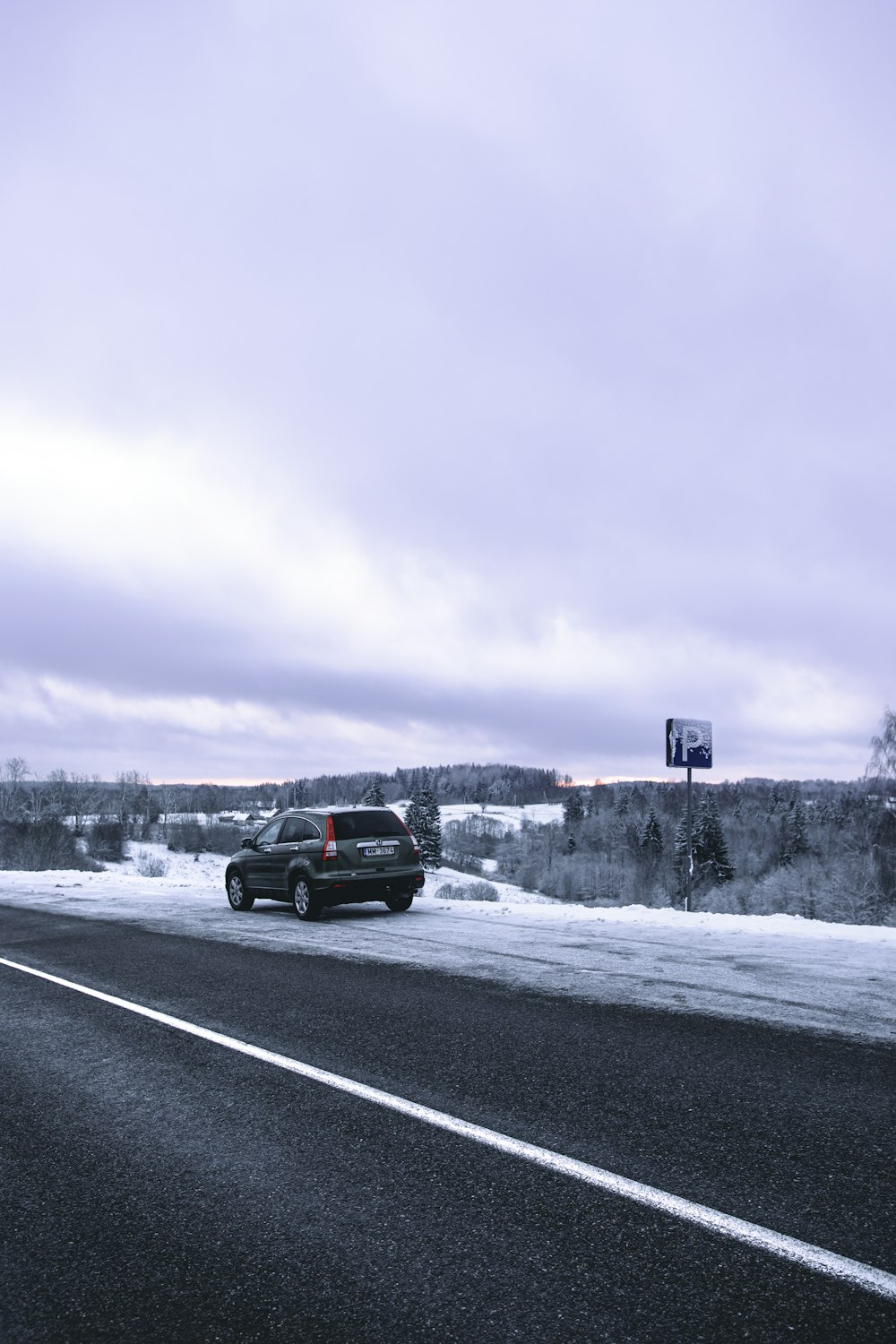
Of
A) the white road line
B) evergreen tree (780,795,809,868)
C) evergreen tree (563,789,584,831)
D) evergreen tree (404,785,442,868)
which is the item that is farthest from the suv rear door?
evergreen tree (563,789,584,831)

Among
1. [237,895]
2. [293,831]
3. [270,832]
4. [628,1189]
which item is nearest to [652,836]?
[237,895]

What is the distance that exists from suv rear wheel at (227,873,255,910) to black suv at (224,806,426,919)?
0.82 metres

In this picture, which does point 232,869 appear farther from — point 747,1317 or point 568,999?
point 747,1317

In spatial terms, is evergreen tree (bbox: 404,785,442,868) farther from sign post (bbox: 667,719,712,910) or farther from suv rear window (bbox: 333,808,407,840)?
suv rear window (bbox: 333,808,407,840)

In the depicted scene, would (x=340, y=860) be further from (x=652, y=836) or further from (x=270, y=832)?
(x=652, y=836)

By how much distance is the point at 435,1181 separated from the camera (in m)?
3.53

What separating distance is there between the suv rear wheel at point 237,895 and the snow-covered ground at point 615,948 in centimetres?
26

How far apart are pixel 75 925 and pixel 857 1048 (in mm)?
11597

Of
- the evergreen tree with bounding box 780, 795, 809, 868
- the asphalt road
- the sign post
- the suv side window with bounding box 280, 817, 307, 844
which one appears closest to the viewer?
the asphalt road

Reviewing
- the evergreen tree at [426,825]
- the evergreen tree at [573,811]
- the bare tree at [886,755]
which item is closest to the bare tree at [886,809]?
the bare tree at [886,755]

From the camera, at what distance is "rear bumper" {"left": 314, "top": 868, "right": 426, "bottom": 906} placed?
13.2 m

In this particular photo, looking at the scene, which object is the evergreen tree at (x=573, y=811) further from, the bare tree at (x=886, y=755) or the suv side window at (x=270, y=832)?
the suv side window at (x=270, y=832)

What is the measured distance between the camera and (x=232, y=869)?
1547 centimetres

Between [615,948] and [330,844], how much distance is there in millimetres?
5232
